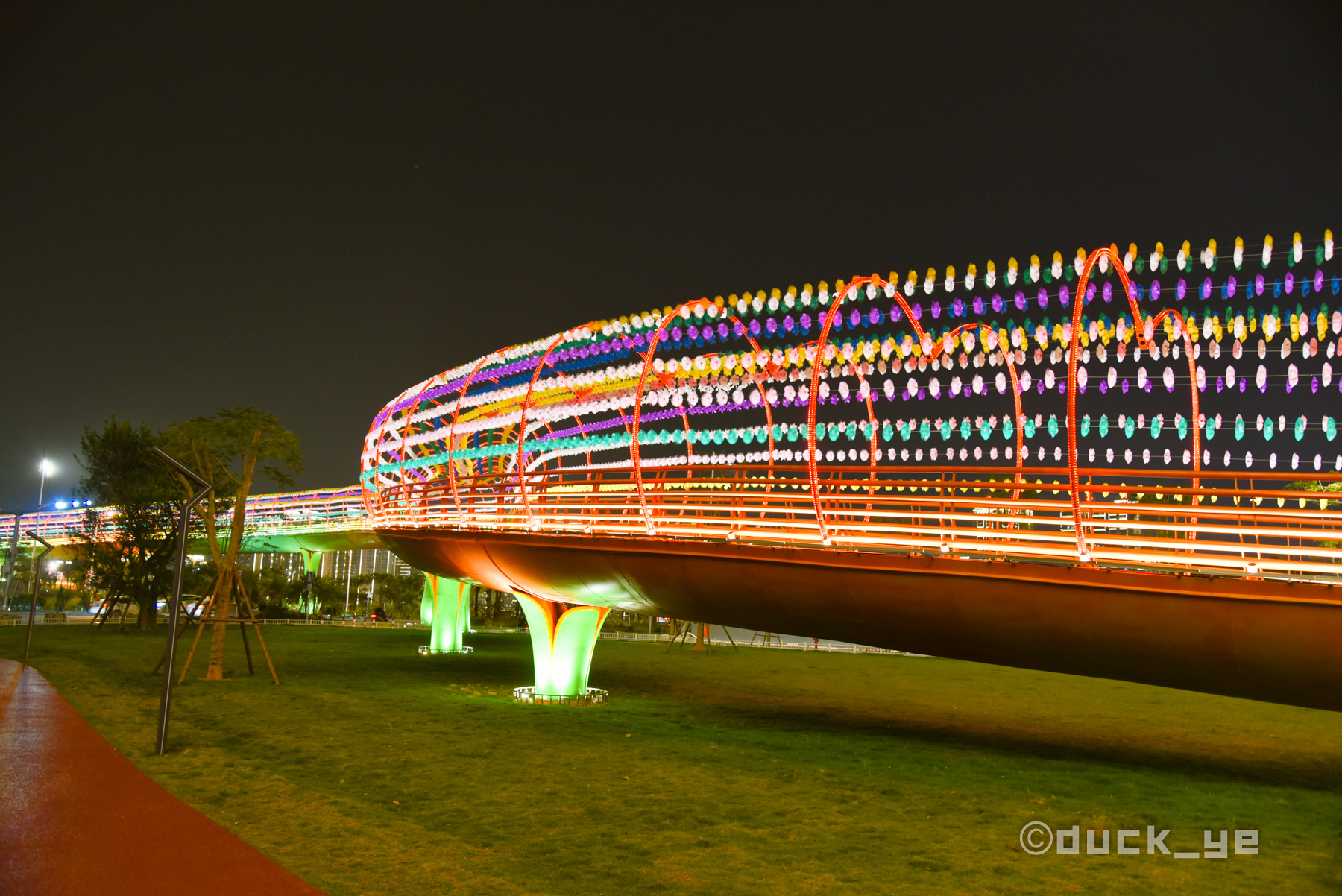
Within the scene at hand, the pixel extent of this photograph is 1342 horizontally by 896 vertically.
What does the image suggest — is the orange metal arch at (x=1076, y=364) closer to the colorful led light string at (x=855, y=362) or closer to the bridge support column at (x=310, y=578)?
the colorful led light string at (x=855, y=362)

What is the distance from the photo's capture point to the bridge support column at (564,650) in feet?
58.1

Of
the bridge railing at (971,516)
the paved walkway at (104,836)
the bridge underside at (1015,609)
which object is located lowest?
the paved walkway at (104,836)

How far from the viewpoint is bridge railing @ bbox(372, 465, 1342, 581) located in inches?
377

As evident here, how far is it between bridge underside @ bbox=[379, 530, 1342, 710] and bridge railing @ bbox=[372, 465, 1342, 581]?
28 centimetres

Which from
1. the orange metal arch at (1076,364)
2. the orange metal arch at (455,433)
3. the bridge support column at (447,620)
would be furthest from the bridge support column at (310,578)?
the orange metal arch at (1076,364)

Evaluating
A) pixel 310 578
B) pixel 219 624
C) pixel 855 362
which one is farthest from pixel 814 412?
pixel 310 578

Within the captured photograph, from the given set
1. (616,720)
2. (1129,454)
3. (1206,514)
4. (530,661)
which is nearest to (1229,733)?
(1129,454)

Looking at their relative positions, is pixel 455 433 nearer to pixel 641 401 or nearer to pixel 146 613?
pixel 641 401

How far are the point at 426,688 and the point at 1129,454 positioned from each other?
573 inches

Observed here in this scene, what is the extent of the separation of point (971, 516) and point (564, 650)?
9.36 meters

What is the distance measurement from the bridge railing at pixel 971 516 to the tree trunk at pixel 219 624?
20.1 ft

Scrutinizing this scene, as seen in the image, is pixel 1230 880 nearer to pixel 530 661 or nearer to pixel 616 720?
pixel 616 720

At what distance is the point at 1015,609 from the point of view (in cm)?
1098

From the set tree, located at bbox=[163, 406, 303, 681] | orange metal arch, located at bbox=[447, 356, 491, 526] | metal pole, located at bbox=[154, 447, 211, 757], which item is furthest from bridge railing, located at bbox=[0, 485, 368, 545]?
metal pole, located at bbox=[154, 447, 211, 757]
